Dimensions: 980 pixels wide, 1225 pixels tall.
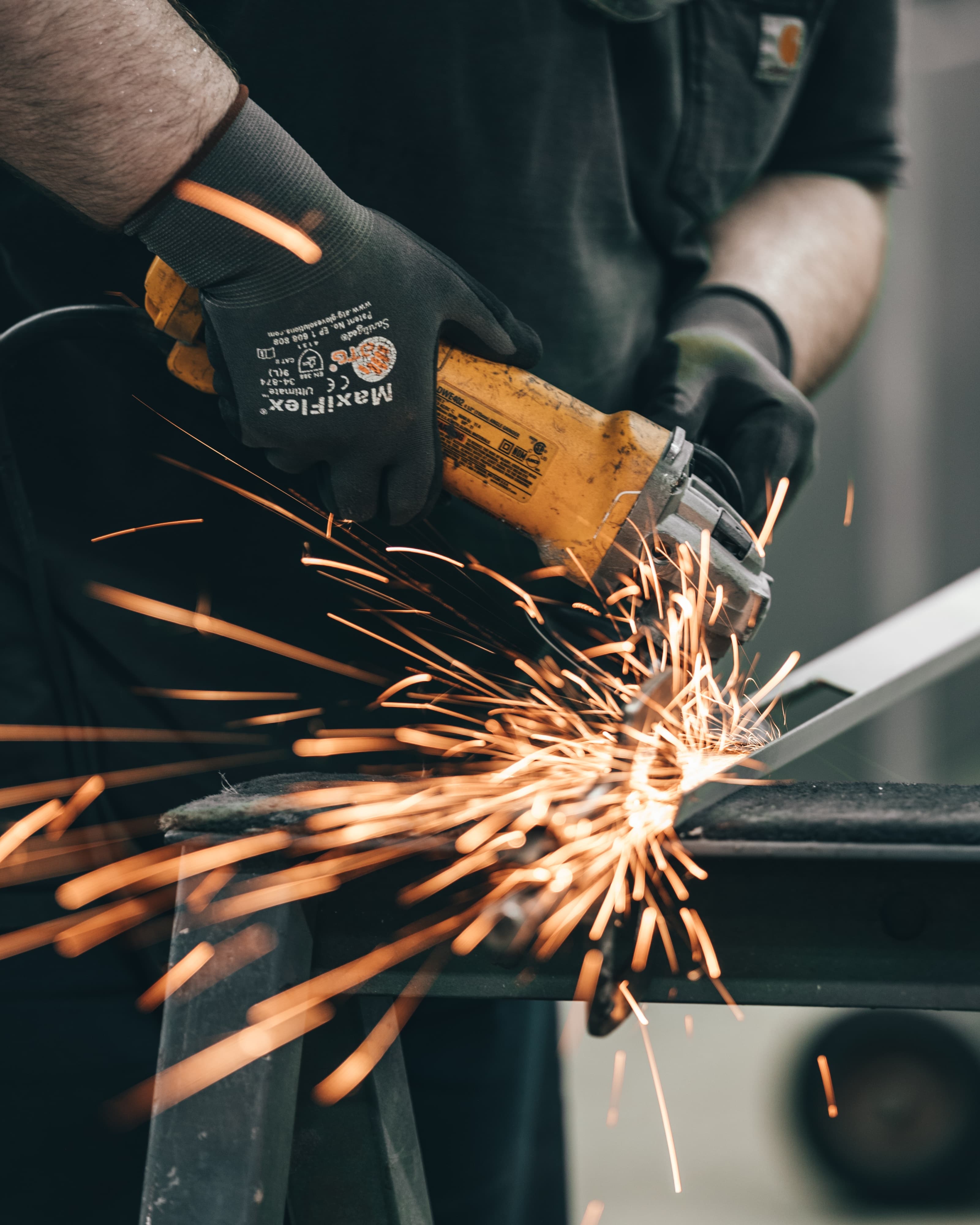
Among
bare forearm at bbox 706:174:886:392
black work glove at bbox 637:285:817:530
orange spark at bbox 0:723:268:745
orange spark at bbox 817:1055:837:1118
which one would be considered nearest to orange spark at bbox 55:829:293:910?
orange spark at bbox 0:723:268:745

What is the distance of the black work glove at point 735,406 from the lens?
1.07m

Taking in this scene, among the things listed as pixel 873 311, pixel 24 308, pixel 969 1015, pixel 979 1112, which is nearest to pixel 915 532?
pixel 969 1015

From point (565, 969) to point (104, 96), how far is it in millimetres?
688

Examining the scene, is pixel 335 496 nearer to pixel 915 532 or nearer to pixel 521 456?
pixel 521 456

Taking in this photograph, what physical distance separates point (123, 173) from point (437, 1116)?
1.01 m

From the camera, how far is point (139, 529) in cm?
99

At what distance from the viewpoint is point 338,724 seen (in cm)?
108

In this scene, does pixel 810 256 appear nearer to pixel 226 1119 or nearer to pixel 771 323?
pixel 771 323

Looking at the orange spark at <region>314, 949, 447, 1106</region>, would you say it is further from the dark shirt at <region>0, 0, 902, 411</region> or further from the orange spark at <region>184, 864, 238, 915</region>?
the dark shirt at <region>0, 0, 902, 411</region>

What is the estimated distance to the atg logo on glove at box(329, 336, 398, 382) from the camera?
31.7 inches

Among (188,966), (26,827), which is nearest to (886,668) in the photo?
(188,966)

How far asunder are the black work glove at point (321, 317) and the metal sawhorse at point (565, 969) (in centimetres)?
41

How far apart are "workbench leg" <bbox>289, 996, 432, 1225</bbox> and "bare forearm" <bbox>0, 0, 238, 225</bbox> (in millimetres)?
629

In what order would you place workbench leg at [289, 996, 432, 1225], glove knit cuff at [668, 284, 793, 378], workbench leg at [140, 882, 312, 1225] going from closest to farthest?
workbench leg at [140, 882, 312, 1225], workbench leg at [289, 996, 432, 1225], glove knit cuff at [668, 284, 793, 378]
